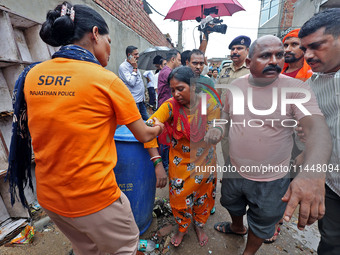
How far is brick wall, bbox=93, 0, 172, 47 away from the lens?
4.25 meters

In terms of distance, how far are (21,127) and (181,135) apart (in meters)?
1.14

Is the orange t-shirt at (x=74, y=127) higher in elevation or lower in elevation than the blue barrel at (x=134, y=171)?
higher

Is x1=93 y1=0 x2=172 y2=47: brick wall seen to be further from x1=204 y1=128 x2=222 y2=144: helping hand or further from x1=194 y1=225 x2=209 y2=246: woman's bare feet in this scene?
x1=194 y1=225 x2=209 y2=246: woman's bare feet

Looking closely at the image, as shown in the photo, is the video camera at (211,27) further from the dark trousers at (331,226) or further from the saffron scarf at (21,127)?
the dark trousers at (331,226)


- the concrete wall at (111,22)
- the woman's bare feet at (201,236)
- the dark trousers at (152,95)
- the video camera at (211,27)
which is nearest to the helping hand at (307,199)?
the woman's bare feet at (201,236)

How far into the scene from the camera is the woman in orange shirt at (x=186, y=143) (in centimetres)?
154

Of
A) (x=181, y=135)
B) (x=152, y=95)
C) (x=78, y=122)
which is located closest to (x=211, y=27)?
(x=181, y=135)

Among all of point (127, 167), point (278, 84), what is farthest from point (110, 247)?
point (278, 84)

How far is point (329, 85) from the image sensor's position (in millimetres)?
1131

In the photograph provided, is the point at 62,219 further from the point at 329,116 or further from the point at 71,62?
the point at 329,116

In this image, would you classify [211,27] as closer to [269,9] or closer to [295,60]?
[295,60]

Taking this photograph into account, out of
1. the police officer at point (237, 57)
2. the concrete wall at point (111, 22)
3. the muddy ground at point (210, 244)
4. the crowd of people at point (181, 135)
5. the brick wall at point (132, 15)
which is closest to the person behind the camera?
the crowd of people at point (181, 135)

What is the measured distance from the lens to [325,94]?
116cm

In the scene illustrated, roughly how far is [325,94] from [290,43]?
118 cm
